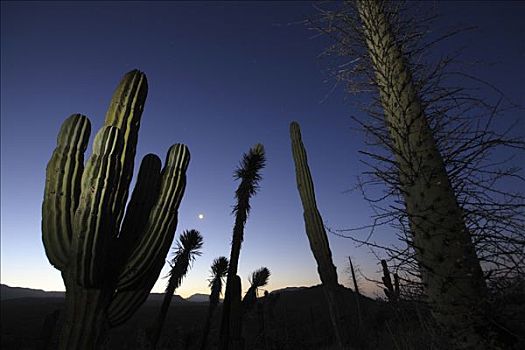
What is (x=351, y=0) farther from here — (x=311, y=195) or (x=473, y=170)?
(x=311, y=195)

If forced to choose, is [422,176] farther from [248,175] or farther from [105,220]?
[248,175]

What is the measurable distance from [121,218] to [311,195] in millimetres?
4905

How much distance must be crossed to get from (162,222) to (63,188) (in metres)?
1.48

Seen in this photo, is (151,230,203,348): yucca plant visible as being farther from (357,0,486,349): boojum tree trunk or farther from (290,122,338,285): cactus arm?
(357,0,486,349): boojum tree trunk

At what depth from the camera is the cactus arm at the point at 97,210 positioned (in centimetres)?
350

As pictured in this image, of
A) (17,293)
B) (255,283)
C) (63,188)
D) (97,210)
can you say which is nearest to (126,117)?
(63,188)

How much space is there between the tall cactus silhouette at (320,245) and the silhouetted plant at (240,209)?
8.40 feet

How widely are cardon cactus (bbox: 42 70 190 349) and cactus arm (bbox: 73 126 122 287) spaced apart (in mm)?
11

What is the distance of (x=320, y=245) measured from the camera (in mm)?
7289

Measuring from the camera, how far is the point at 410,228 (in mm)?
1846

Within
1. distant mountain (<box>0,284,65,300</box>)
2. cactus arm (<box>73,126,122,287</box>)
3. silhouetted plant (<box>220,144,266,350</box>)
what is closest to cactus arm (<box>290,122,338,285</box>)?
silhouetted plant (<box>220,144,266,350</box>)

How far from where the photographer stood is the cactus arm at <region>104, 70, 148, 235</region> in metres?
4.08

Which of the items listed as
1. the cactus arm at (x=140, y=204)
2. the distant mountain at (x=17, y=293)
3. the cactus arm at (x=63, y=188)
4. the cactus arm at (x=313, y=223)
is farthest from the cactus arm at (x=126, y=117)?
the distant mountain at (x=17, y=293)

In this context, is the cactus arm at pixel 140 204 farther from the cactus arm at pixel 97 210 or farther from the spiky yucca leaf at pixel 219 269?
the spiky yucca leaf at pixel 219 269
